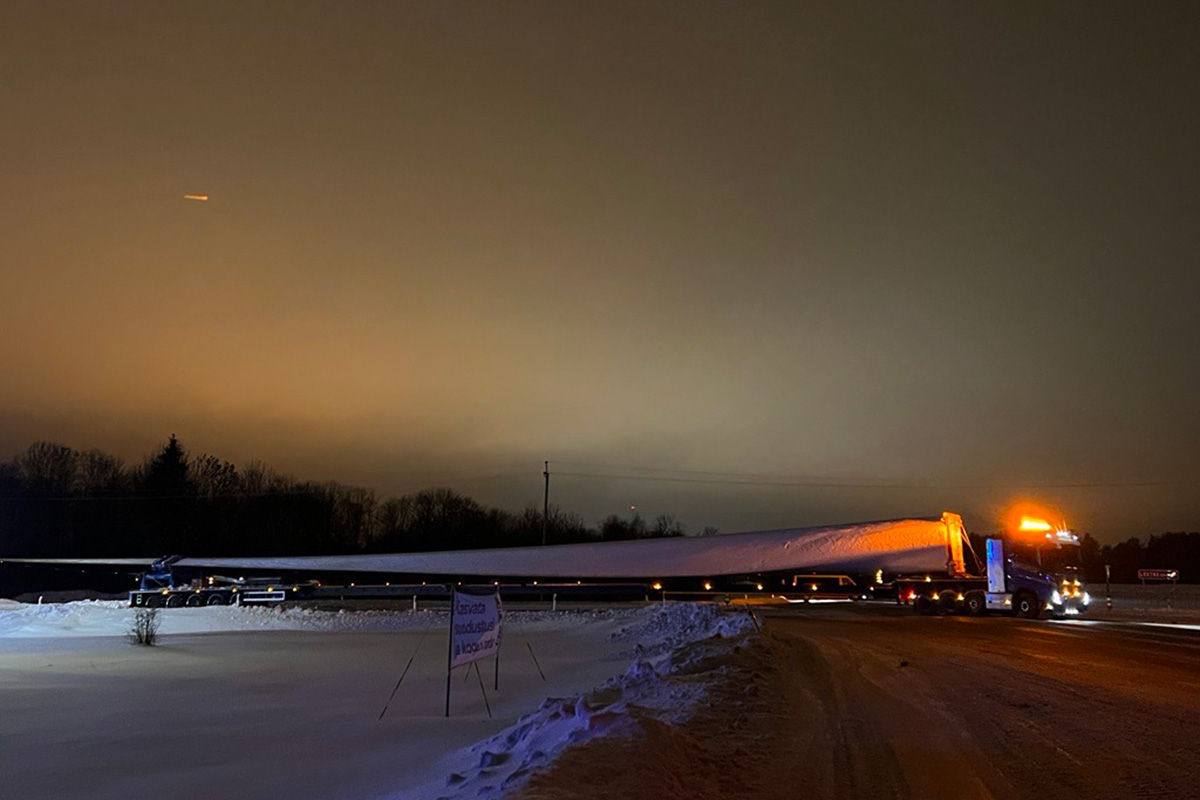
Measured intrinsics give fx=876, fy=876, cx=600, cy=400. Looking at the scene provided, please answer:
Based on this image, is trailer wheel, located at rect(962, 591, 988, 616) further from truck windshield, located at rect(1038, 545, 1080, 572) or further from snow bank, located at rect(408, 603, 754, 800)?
snow bank, located at rect(408, 603, 754, 800)

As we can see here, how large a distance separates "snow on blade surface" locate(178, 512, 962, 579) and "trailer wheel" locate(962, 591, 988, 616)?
5.72ft

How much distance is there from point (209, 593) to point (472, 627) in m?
39.3

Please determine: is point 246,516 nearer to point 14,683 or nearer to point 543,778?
point 14,683

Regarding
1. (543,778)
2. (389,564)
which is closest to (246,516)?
(389,564)

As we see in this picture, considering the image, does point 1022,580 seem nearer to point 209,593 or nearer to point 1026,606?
point 1026,606

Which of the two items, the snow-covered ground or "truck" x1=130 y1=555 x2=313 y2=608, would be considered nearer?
the snow-covered ground

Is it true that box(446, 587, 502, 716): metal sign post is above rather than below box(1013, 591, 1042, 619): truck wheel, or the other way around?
above

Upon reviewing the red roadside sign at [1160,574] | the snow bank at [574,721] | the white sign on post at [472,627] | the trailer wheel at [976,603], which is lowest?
the trailer wheel at [976,603]

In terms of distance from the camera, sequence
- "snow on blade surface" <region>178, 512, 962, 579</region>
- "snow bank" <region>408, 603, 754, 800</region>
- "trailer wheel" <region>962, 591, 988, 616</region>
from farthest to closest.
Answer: "snow on blade surface" <region>178, 512, 962, 579</region> → "trailer wheel" <region>962, 591, 988, 616</region> → "snow bank" <region>408, 603, 754, 800</region>

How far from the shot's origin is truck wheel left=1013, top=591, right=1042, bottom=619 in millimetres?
35469

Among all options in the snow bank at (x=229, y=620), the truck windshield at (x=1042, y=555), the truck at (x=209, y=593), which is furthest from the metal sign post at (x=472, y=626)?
the truck at (x=209, y=593)

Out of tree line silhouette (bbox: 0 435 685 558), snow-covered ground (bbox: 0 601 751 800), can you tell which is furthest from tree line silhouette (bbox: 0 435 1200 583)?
snow-covered ground (bbox: 0 601 751 800)

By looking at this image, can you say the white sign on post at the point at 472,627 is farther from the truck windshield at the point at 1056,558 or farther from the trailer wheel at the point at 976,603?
the truck windshield at the point at 1056,558

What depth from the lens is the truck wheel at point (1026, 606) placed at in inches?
1396
